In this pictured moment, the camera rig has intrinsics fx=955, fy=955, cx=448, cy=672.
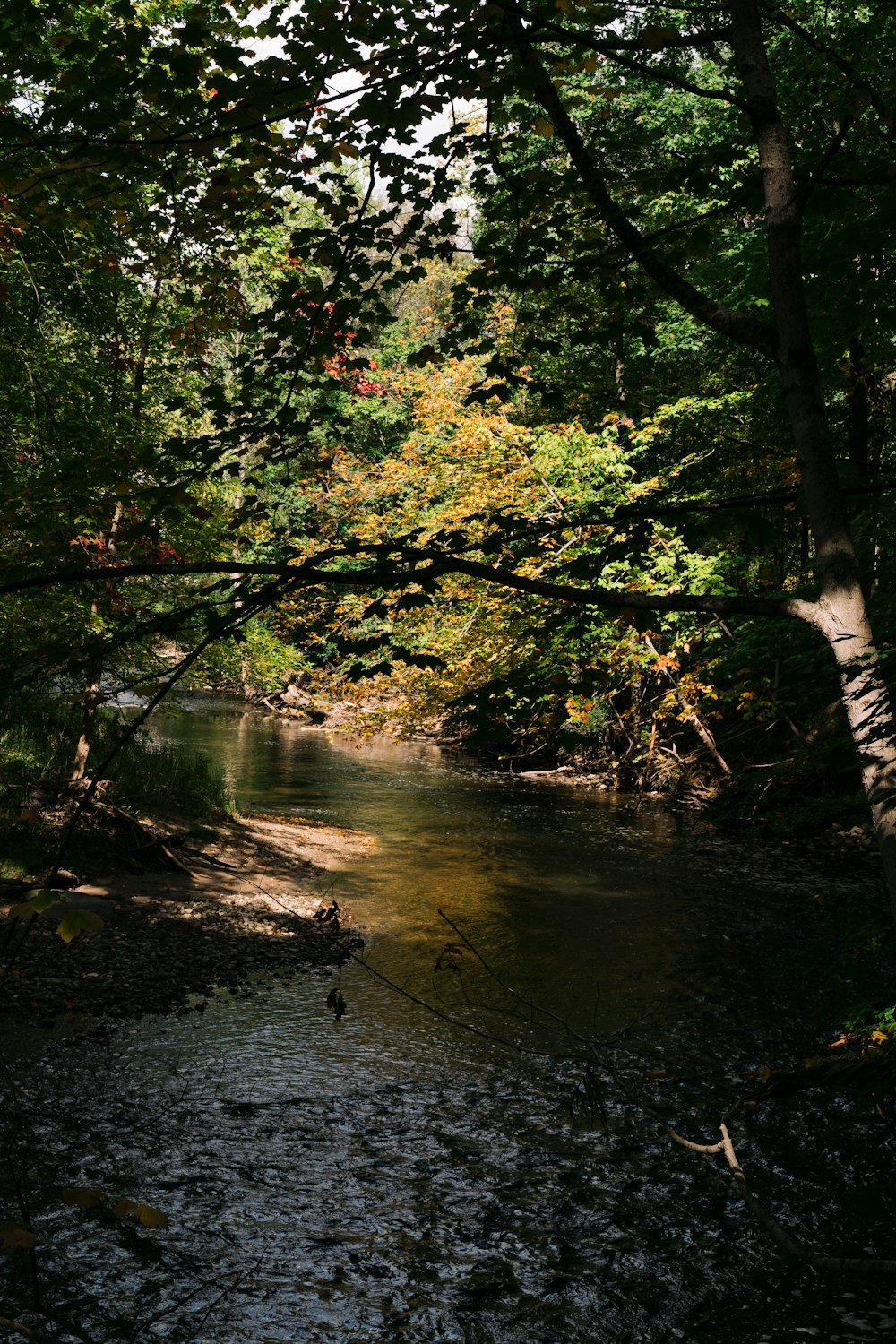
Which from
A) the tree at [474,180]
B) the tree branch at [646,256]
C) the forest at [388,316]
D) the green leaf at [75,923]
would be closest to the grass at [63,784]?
the forest at [388,316]

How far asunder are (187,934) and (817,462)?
9849 millimetres

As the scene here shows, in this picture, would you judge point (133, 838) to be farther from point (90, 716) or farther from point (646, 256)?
point (646, 256)

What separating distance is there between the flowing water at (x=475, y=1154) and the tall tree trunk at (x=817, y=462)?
5.47 ft

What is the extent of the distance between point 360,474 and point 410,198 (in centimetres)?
1559

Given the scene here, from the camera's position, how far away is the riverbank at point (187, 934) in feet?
30.0

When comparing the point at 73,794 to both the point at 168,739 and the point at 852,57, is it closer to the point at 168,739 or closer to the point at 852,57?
the point at 852,57

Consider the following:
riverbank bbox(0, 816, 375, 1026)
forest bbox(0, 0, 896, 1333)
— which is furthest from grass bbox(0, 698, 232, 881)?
riverbank bbox(0, 816, 375, 1026)

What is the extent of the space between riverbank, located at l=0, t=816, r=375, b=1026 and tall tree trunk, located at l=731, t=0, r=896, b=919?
6182 millimetres

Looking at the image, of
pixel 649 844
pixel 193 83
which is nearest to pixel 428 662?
pixel 193 83

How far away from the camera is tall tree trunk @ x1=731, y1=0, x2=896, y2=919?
3.15m

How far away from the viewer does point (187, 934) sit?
Result: 11258mm

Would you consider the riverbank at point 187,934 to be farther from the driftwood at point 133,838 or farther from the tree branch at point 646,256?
the tree branch at point 646,256

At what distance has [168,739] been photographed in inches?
1027

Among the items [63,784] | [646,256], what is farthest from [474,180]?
[63,784]
